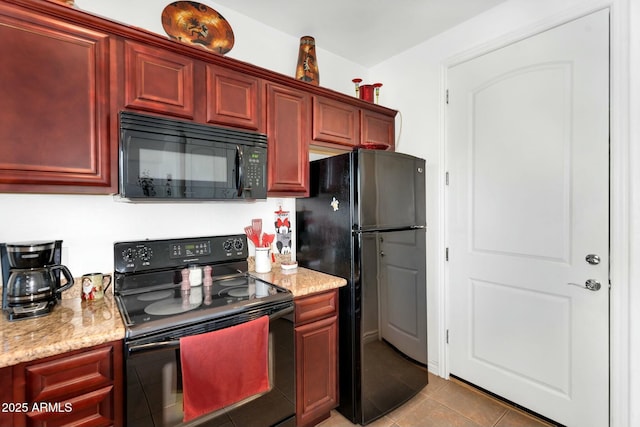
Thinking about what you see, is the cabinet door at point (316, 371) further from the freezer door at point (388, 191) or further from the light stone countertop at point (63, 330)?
the light stone countertop at point (63, 330)

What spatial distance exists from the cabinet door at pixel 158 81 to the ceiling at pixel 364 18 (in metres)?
0.78

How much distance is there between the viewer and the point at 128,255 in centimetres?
159

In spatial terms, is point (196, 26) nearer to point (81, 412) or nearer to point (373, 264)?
point (373, 264)

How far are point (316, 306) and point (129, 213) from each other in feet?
3.81

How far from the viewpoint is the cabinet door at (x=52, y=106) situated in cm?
114

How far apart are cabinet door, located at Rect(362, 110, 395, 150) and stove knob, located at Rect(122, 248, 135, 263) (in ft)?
5.62

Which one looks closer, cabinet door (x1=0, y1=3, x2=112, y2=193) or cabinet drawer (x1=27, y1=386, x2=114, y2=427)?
cabinet drawer (x1=27, y1=386, x2=114, y2=427)

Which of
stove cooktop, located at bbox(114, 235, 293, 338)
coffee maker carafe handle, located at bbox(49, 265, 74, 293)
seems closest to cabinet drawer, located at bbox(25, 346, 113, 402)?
stove cooktop, located at bbox(114, 235, 293, 338)

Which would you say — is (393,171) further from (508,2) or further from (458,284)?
(508,2)

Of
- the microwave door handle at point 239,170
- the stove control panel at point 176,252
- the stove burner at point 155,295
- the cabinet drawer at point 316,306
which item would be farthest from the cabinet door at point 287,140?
the stove burner at point 155,295

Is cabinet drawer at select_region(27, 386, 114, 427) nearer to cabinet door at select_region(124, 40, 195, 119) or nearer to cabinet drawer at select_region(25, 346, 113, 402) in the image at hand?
cabinet drawer at select_region(25, 346, 113, 402)

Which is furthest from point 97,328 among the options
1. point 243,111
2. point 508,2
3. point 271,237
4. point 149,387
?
point 508,2

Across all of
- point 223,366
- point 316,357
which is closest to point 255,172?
point 223,366

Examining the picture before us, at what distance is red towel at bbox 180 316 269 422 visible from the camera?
1178 millimetres
